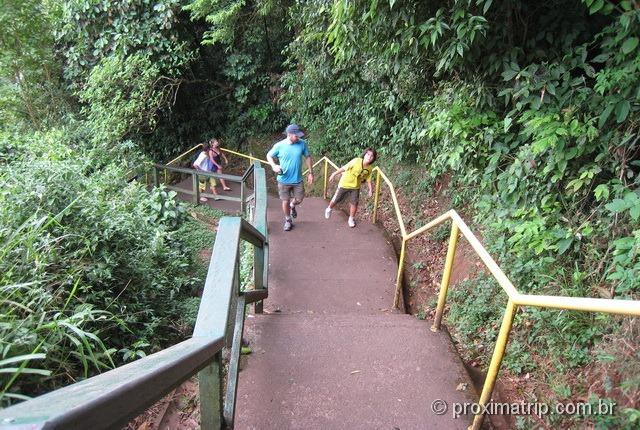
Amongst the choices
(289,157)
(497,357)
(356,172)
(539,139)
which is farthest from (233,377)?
(356,172)

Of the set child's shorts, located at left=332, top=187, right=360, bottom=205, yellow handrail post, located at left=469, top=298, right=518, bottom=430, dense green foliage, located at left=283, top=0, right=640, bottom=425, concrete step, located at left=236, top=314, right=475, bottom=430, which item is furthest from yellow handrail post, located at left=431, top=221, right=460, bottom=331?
child's shorts, located at left=332, top=187, right=360, bottom=205

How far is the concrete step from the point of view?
2.37 m

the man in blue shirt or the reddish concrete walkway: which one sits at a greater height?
the man in blue shirt

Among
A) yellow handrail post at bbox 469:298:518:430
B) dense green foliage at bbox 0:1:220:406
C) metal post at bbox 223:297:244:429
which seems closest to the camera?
metal post at bbox 223:297:244:429

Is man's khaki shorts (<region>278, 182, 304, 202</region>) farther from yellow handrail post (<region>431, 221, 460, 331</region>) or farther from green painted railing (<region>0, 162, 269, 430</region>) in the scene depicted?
green painted railing (<region>0, 162, 269, 430</region>)

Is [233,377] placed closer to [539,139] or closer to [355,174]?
[539,139]

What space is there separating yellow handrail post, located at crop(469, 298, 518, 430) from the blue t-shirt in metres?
4.02

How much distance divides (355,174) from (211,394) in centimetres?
482

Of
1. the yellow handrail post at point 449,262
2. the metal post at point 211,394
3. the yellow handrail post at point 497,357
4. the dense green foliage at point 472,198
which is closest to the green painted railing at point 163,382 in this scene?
the metal post at point 211,394

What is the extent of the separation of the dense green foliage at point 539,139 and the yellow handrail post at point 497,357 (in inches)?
24.2

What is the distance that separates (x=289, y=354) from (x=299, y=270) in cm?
218

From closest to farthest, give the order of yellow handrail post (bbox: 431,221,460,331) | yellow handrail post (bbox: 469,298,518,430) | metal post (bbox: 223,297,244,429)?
metal post (bbox: 223,297,244,429)
yellow handrail post (bbox: 469,298,518,430)
yellow handrail post (bbox: 431,221,460,331)

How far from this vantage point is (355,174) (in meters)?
6.16

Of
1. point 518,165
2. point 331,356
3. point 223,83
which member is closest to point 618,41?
point 518,165
